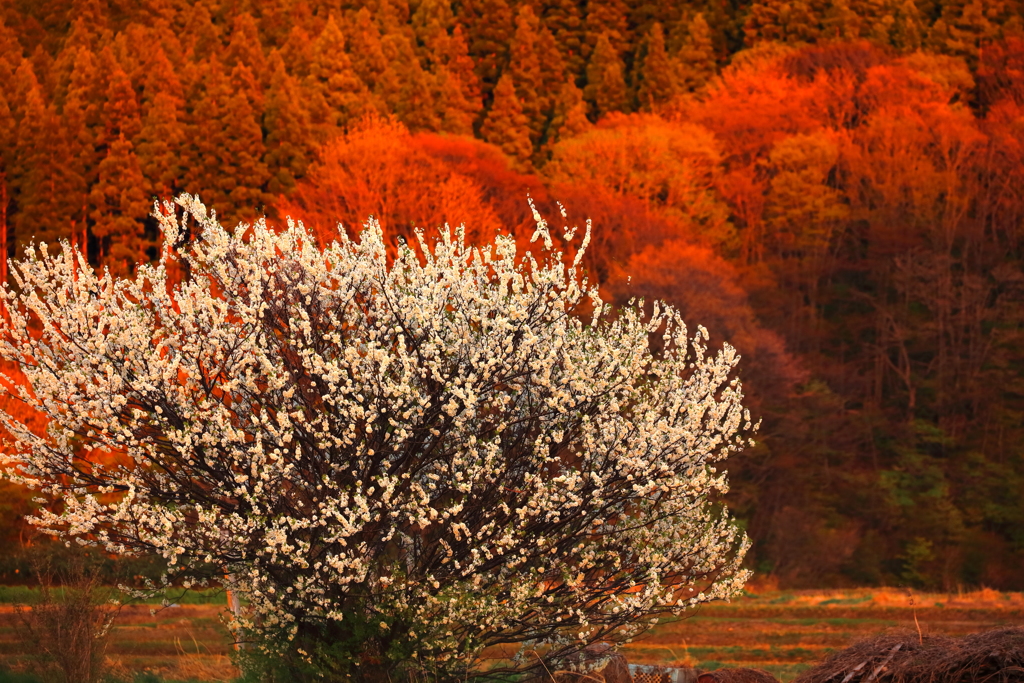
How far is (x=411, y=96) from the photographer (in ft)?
244

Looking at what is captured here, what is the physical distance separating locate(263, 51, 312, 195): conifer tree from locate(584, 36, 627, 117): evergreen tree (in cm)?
1976

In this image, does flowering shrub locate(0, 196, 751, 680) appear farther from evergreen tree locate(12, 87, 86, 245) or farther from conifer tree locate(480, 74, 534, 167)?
conifer tree locate(480, 74, 534, 167)

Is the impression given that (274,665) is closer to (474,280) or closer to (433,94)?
(474,280)

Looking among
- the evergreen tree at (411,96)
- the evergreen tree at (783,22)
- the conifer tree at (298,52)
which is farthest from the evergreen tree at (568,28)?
the conifer tree at (298,52)

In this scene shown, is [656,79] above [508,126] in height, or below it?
above

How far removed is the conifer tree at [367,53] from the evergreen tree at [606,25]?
620 inches

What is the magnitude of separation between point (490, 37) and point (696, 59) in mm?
14311

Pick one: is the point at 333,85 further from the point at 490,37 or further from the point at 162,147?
the point at 490,37

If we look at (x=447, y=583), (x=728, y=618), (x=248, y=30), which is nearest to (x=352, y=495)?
(x=447, y=583)

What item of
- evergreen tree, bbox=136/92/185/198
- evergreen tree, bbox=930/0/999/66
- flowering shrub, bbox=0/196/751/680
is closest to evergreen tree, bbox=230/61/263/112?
evergreen tree, bbox=136/92/185/198

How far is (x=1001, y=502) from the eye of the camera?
53.0m

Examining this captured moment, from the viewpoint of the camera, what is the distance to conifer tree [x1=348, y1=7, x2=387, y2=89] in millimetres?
78438

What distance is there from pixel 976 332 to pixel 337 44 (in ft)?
131

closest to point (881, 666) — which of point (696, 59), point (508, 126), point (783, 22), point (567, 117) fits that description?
point (567, 117)
